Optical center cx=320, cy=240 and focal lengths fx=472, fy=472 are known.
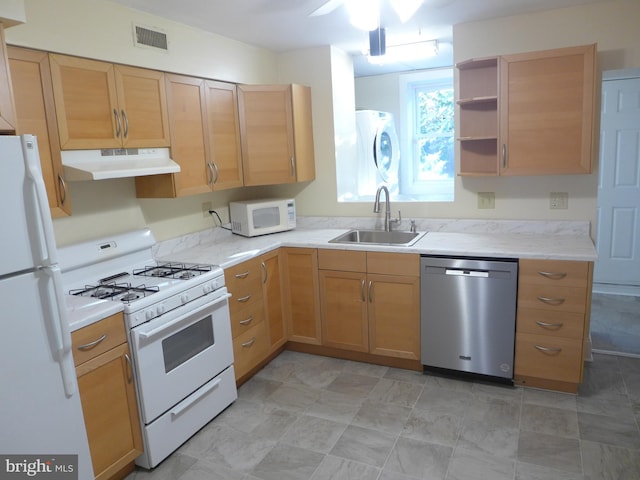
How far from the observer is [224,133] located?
3.31m

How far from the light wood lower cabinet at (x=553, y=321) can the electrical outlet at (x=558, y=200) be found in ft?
2.21

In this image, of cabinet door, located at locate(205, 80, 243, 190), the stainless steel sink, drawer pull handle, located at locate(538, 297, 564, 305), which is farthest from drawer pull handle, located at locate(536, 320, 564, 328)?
cabinet door, located at locate(205, 80, 243, 190)

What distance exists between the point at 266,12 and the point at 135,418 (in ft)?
7.83

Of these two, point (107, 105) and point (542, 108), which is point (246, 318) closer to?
point (107, 105)

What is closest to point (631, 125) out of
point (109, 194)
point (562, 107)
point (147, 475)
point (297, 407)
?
point (562, 107)

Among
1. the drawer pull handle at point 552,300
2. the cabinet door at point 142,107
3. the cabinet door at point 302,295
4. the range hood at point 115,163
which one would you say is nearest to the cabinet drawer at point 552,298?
the drawer pull handle at point 552,300

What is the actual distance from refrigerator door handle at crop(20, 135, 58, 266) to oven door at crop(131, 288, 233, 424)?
1.95 ft

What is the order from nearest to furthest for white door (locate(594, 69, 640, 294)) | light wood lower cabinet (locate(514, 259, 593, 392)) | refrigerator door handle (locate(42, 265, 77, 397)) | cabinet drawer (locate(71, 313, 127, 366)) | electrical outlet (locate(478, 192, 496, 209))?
refrigerator door handle (locate(42, 265, 77, 397)) → cabinet drawer (locate(71, 313, 127, 366)) → light wood lower cabinet (locate(514, 259, 593, 392)) → electrical outlet (locate(478, 192, 496, 209)) → white door (locate(594, 69, 640, 294))

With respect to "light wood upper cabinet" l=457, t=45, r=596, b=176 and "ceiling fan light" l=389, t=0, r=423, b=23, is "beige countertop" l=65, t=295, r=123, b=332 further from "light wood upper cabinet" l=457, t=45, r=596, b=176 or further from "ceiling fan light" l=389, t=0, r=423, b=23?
"light wood upper cabinet" l=457, t=45, r=596, b=176

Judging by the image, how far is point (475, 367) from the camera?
117 inches

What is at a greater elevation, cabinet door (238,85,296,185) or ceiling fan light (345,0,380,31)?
ceiling fan light (345,0,380,31)

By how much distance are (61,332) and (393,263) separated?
1976 millimetres

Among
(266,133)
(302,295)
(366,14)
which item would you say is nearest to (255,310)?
(302,295)

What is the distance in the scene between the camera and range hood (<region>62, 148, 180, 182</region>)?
2.29 meters
